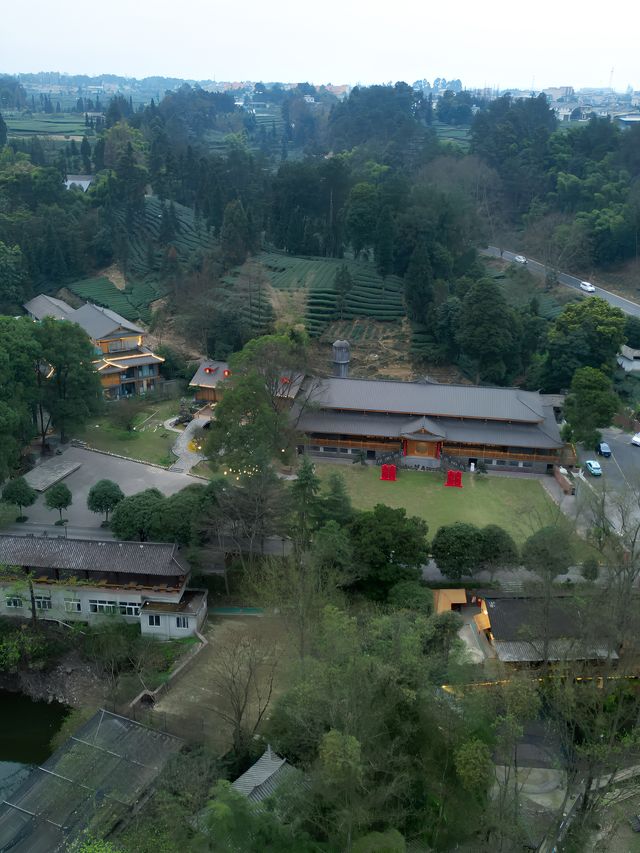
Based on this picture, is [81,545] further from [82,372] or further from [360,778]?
[360,778]

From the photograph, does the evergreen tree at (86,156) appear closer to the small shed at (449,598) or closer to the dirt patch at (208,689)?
the dirt patch at (208,689)

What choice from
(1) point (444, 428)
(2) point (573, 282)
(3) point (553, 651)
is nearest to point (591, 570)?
(3) point (553, 651)

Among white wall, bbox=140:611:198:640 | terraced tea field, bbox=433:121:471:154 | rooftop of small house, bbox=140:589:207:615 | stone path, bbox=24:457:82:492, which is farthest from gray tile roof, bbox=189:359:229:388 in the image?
terraced tea field, bbox=433:121:471:154

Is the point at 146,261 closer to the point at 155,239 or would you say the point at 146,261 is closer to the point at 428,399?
the point at 155,239

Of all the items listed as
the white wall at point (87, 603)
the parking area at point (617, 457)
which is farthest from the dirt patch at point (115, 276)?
the parking area at point (617, 457)

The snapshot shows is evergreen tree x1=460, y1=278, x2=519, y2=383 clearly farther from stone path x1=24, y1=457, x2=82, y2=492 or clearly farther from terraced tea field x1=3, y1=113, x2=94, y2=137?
terraced tea field x1=3, y1=113, x2=94, y2=137

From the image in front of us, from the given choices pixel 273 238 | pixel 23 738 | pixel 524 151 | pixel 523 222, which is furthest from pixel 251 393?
pixel 524 151
